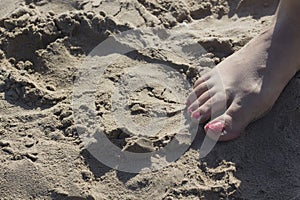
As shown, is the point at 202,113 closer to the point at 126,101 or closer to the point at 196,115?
the point at 196,115

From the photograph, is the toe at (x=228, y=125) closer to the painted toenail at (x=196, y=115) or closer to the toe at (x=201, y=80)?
the painted toenail at (x=196, y=115)

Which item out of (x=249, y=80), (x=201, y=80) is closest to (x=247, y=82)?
(x=249, y=80)

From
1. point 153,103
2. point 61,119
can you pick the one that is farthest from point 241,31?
point 61,119

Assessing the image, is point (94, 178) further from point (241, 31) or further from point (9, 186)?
point (241, 31)

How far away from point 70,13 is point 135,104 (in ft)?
1.77

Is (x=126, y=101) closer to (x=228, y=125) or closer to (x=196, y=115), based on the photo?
(x=196, y=115)

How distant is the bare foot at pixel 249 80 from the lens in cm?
184

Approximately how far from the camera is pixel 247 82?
6.26ft

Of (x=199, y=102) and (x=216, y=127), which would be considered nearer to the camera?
(x=216, y=127)

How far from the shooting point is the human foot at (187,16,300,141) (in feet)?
6.03

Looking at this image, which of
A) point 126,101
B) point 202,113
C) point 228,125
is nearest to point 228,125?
point 228,125

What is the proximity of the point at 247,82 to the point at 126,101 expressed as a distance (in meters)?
0.42

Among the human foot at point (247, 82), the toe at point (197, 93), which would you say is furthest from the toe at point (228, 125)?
the toe at point (197, 93)

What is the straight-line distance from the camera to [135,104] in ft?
6.34
